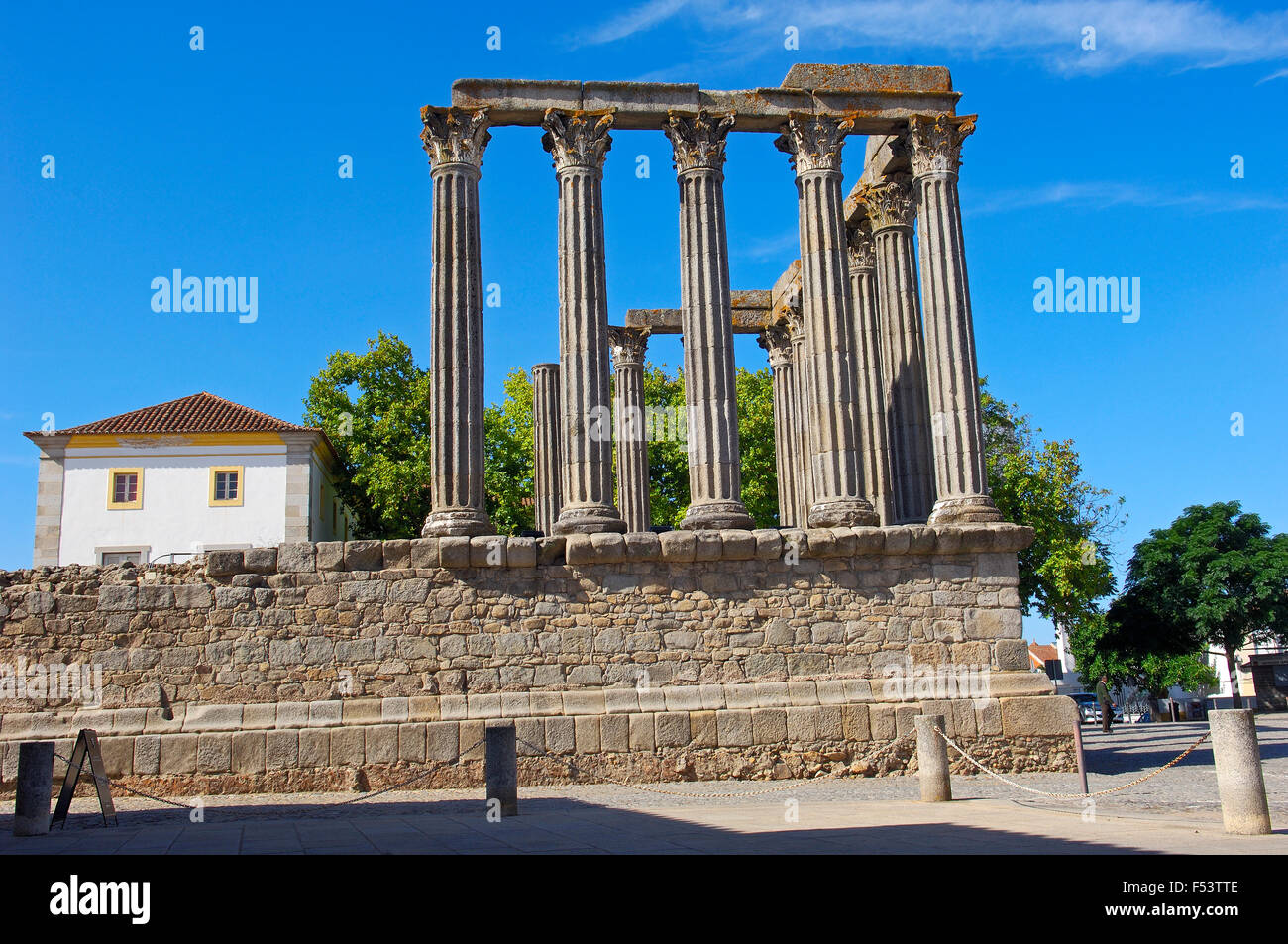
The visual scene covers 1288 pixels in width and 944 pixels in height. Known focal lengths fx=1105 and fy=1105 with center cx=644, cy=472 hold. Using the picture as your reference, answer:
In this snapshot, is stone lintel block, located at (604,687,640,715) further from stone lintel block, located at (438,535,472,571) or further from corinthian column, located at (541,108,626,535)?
stone lintel block, located at (438,535,472,571)

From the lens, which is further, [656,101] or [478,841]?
[656,101]

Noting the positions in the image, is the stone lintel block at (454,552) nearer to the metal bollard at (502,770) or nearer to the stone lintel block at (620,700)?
the stone lintel block at (620,700)

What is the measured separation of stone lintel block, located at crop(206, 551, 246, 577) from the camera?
51.4 feet

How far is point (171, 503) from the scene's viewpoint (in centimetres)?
3772

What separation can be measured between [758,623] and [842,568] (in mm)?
1542

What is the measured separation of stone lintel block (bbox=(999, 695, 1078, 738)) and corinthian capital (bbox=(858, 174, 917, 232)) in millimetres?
9191

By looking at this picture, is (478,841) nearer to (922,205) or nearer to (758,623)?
(758,623)

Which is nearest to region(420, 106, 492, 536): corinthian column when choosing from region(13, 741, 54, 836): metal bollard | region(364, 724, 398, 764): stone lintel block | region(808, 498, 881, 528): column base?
region(364, 724, 398, 764): stone lintel block

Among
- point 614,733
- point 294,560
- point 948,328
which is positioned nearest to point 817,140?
point 948,328

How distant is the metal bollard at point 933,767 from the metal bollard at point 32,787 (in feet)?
29.4

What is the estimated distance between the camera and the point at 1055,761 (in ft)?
52.9

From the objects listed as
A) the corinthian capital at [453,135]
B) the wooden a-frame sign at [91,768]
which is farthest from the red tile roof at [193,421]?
the wooden a-frame sign at [91,768]
